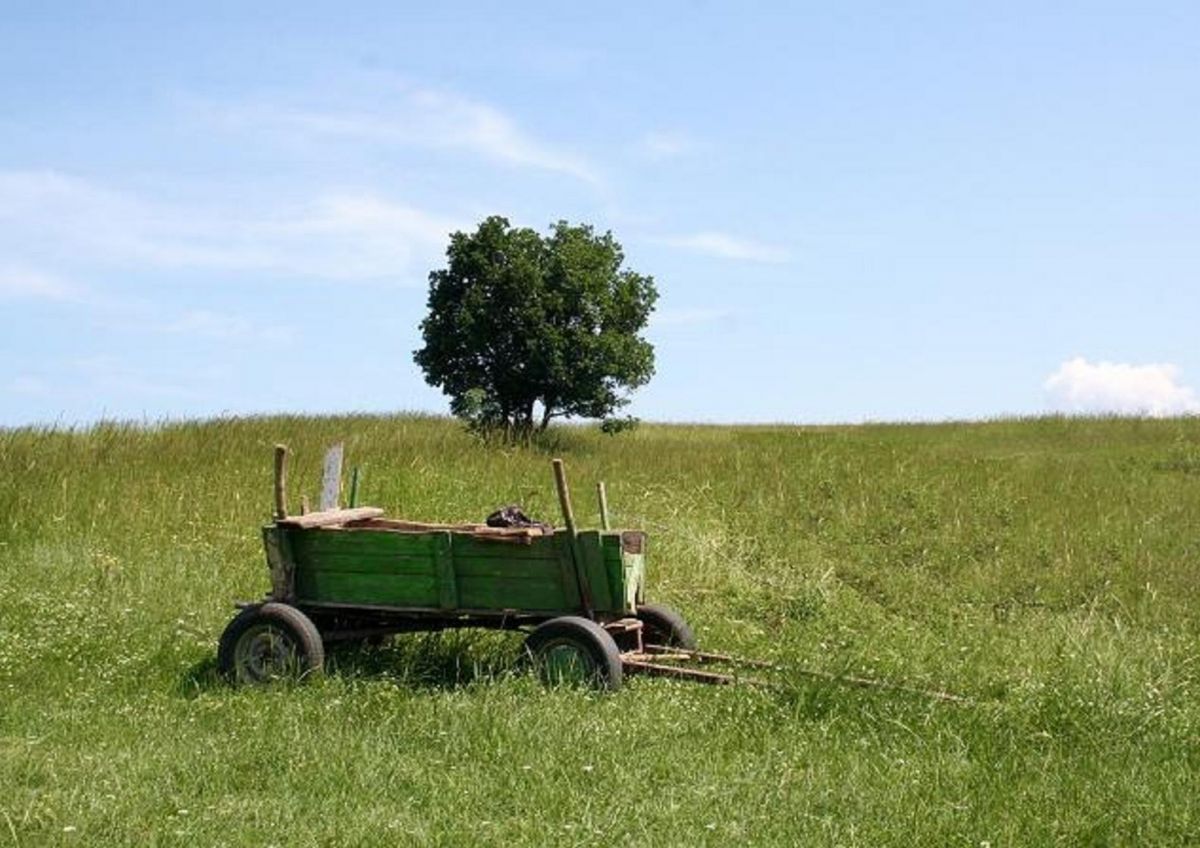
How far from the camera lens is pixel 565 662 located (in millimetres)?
8953

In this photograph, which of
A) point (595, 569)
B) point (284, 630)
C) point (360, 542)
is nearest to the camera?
point (595, 569)

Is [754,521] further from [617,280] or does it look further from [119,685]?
[617,280]

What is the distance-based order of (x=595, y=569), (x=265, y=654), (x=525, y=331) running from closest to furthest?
(x=595, y=569)
(x=265, y=654)
(x=525, y=331)

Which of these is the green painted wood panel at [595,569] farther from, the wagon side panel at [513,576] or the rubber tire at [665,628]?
the rubber tire at [665,628]

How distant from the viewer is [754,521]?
19.0 meters

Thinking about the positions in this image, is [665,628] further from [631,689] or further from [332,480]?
[332,480]

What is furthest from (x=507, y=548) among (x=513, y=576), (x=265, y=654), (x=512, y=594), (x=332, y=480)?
(x=332, y=480)

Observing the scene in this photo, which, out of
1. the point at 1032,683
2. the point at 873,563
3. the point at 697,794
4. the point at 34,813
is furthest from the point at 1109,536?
the point at 34,813

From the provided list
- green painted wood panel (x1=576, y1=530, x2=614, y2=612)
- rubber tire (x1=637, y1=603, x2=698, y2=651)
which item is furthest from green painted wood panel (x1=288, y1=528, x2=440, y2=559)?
rubber tire (x1=637, y1=603, x2=698, y2=651)

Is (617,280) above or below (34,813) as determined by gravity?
above

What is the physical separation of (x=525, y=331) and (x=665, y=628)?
93.1ft

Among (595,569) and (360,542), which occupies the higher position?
(360,542)

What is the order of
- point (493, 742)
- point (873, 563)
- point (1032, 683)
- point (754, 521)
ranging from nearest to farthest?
point (493, 742), point (1032, 683), point (873, 563), point (754, 521)

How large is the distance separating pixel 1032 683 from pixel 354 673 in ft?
15.5
